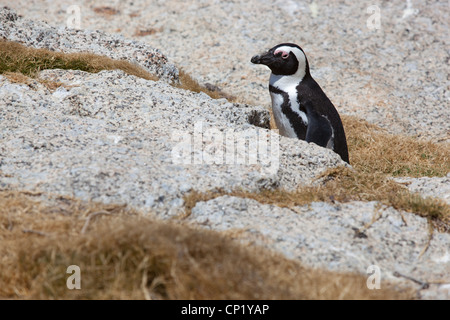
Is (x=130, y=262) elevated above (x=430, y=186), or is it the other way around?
(x=430, y=186)

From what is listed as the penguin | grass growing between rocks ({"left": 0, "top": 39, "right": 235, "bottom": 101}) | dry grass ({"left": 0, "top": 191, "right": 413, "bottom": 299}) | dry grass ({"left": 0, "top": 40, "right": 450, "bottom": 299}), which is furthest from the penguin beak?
dry grass ({"left": 0, "top": 191, "right": 413, "bottom": 299})

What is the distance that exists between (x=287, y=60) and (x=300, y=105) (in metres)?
0.67

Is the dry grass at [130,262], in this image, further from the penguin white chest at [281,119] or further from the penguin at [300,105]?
the penguin white chest at [281,119]

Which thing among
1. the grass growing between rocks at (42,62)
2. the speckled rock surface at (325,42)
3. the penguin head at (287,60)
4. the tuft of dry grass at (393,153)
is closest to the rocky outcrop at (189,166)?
the grass growing between rocks at (42,62)

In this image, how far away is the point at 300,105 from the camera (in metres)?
7.36

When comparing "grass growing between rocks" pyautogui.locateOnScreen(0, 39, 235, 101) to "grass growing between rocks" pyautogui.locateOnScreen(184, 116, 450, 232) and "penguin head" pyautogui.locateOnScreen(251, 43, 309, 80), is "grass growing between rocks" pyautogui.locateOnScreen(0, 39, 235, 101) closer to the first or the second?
"penguin head" pyautogui.locateOnScreen(251, 43, 309, 80)

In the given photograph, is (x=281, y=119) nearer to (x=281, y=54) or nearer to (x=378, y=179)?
(x=281, y=54)

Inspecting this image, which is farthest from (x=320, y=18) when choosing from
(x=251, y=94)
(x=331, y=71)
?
(x=251, y=94)

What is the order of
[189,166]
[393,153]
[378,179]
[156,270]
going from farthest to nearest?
[393,153]
[378,179]
[189,166]
[156,270]

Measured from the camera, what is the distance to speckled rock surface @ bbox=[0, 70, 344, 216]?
4824 mm

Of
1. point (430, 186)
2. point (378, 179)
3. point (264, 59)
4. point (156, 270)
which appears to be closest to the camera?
point (156, 270)

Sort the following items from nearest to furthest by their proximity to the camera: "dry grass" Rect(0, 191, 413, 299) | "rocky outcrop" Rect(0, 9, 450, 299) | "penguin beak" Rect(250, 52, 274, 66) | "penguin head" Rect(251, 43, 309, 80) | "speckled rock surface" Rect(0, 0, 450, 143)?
Answer: "dry grass" Rect(0, 191, 413, 299)
"rocky outcrop" Rect(0, 9, 450, 299)
"penguin head" Rect(251, 43, 309, 80)
"penguin beak" Rect(250, 52, 274, 66)
"speckled rock surface" Rect(0, 0, 450, 143)

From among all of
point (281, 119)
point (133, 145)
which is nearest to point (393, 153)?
point (281, 119)
